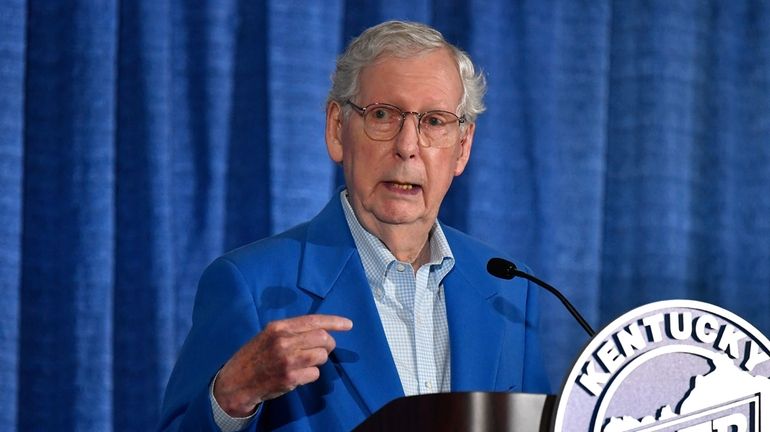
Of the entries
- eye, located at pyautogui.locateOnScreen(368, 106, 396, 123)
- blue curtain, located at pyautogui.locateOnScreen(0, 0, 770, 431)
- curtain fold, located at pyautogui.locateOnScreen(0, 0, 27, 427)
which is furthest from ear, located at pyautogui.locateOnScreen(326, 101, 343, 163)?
curtain fold, located at pyautogui.locateOnScreen(0, 0, 27, 427)

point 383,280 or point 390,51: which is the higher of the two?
point 390,51

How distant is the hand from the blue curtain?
1.01m

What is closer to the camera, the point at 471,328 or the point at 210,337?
the point at 210,337

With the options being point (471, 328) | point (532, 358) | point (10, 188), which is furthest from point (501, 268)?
point (10, 188)

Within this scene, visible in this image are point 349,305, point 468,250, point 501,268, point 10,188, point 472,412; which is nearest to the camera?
point 472,412

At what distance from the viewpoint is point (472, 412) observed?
126 cm

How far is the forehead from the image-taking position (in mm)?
1844

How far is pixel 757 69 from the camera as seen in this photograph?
2.90m

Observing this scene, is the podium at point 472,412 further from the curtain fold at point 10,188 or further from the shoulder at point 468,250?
the curtain fold at point 10,188

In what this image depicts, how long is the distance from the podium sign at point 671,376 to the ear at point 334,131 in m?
0.79

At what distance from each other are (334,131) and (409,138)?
20 cm

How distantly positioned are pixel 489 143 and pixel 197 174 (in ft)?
2.17

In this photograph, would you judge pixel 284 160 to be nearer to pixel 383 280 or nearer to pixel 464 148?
pixel 464 148

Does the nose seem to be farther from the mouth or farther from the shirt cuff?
Answer: the shirt cuff
